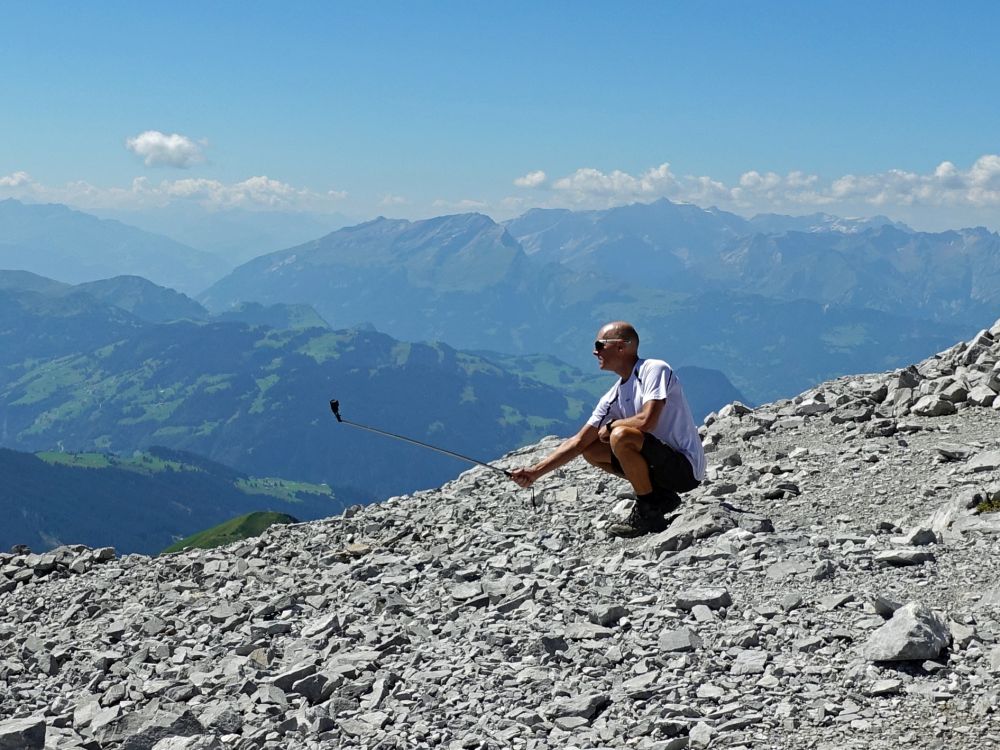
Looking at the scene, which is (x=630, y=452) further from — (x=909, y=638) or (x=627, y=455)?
(x=909, y=638)

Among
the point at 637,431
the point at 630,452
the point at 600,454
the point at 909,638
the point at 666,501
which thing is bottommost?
the point at 666,501

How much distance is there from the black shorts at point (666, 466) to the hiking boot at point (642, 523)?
2.19 ft

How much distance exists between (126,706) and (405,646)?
3.16m

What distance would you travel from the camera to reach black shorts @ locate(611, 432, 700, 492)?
40.0 ft

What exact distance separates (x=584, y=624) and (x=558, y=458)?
106 inches

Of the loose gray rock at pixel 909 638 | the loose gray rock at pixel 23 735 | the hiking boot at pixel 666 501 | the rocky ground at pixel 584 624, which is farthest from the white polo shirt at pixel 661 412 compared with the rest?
the loose gray rock at pixel 23 735

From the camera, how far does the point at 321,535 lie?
19141 millimetres

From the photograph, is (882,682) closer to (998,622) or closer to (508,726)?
(998,622)

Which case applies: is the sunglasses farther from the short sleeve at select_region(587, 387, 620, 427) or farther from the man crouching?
the short sleeve at select_region(587, 387, 620, 427)

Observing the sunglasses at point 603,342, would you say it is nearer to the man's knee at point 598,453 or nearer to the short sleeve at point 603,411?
the short sleeve at point 603,411

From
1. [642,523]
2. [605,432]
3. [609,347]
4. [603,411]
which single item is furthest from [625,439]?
[642,523]

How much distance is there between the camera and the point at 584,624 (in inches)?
384

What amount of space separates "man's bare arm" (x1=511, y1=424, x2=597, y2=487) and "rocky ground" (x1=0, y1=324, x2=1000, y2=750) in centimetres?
128

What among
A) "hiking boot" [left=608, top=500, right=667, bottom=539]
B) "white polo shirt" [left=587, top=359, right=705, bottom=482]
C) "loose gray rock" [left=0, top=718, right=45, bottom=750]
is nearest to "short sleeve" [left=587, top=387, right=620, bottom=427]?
"white polo shirt" [left=587, top=359, right=705, bottom=482]
